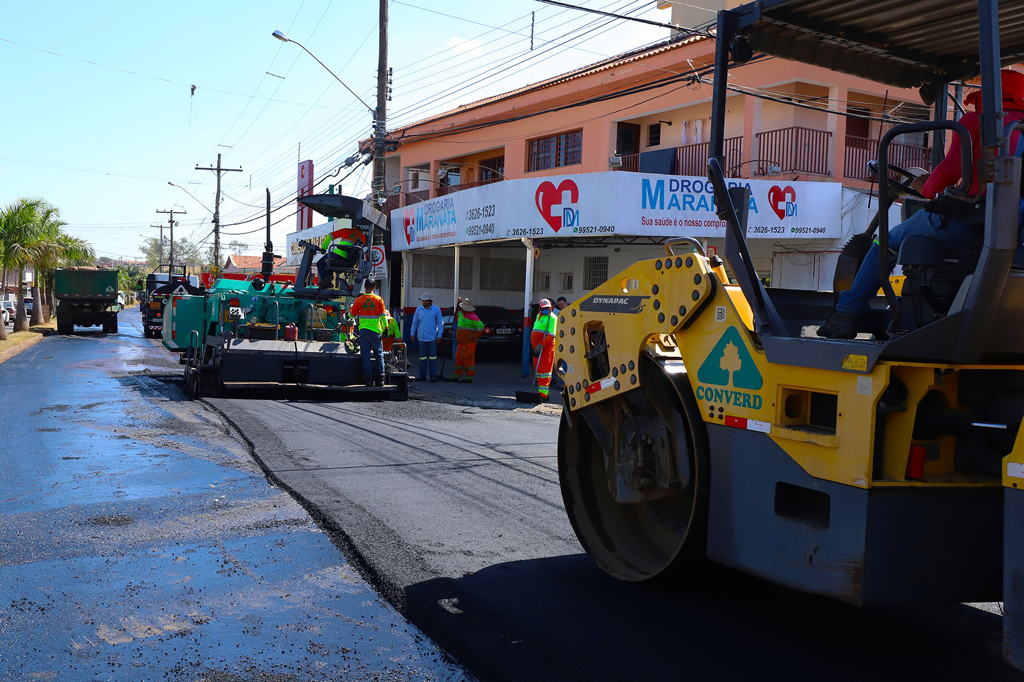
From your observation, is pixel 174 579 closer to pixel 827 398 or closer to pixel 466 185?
pixel 827 398

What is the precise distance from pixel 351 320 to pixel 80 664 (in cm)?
1070

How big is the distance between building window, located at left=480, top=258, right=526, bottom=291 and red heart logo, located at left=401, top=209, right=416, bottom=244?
11.3 feet

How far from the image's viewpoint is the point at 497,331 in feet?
68.3

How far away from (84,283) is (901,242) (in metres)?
33.0

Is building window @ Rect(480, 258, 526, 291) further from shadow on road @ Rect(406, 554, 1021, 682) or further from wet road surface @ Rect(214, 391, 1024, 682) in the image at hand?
shadow on road @ Rect(406, 554, 1021, 682)

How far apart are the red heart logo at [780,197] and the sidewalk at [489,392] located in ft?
18.7

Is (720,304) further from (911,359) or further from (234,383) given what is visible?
(234,383)

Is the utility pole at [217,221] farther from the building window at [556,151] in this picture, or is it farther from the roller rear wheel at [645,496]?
the roller rear wheel at [645,496]

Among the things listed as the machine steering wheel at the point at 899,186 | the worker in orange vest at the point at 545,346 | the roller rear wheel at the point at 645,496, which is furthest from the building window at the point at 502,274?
the machine steering wheel at the point at 899,186

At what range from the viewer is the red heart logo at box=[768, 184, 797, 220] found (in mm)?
16672

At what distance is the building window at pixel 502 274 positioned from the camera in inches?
1062

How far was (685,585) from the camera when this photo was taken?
4449 mm

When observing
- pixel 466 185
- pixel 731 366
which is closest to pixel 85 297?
pixel 466 185

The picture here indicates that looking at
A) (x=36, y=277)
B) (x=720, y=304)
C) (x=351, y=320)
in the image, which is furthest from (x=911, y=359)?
(x=36, y=277)
